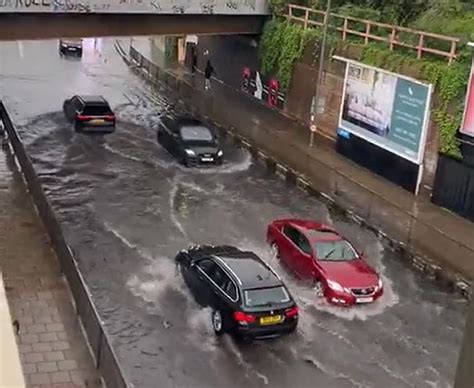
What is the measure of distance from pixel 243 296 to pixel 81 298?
3.19 metres

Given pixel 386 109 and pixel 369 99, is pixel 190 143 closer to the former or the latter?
pixel 369 99

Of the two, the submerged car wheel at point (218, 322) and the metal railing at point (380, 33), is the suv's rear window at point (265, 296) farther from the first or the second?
the metal railing at point (380, 33)

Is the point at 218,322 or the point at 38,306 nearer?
the point at 218,322

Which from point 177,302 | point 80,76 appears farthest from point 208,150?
point 80,76

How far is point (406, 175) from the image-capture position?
26.3 m

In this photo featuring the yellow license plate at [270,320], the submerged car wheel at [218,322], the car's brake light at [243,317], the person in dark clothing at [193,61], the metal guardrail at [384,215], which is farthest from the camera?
the person in dark clothing at [193,61]

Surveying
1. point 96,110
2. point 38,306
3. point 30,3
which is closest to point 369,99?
point 96,110

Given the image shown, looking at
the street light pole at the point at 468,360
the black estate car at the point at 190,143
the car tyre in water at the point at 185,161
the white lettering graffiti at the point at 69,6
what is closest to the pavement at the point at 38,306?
the car tyre in water at the point at 185,161

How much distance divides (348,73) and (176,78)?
14971 millimetres

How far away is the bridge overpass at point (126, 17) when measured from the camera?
29.6 meters

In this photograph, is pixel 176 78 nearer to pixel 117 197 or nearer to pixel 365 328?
pixel 117 197

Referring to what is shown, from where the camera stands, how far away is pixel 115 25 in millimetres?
32906

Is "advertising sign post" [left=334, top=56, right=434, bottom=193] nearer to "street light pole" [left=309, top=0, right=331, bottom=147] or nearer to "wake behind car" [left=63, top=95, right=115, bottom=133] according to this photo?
"street light pole" [left=309, top=0, right=331, bottom=147]

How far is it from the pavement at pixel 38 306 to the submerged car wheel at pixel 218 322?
2717 millimetres
